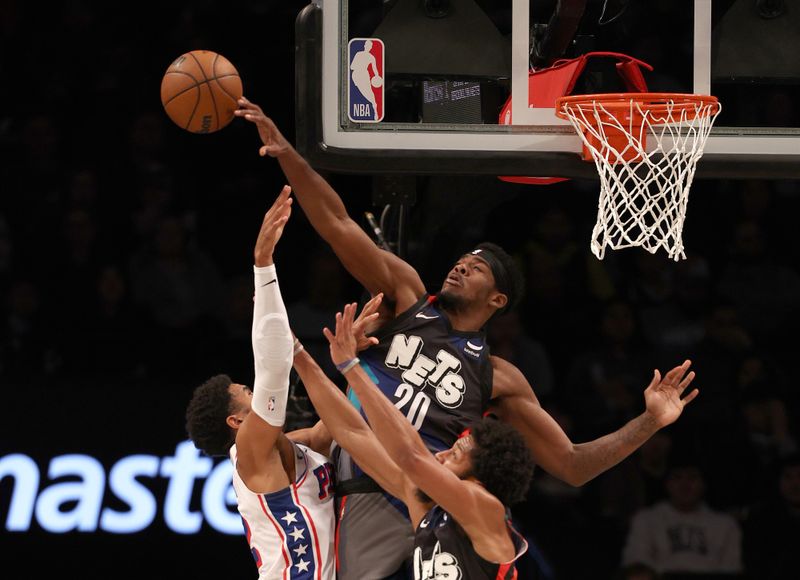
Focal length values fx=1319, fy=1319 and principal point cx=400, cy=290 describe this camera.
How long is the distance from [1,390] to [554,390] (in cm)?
309

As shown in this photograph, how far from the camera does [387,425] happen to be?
4.01m

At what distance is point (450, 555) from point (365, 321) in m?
0.80

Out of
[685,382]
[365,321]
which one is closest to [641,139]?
[685,382]

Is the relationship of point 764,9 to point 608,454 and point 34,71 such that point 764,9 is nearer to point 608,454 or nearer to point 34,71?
point 608,454

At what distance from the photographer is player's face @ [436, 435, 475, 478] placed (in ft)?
13.1

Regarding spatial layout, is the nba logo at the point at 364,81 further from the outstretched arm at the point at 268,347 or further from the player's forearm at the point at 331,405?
the player's forearm at the point at 331,405

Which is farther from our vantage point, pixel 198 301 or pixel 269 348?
pixel 198 301

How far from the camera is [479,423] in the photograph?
402cm

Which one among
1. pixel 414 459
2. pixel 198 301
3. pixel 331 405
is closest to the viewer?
pixel 414 459

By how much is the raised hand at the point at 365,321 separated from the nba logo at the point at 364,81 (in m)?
0.68

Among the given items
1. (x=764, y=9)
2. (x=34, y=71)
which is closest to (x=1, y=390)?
(x=34, y=71)

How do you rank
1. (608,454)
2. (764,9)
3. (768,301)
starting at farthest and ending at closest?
(768,301) < (764,9) < (608,454)

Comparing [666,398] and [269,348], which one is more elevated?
[269,348]

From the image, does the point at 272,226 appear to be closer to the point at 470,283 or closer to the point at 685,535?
the point at 470,283
